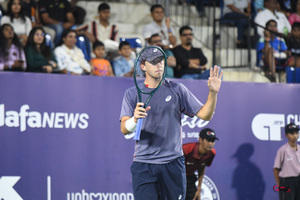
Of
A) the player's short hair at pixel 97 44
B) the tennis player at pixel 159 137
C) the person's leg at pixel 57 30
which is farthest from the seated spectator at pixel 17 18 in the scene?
the tennis player at pixel 159 137

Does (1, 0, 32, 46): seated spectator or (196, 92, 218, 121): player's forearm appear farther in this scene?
(1, 0, 32, 46): seated spectator

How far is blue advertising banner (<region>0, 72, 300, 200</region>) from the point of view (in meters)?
5.96

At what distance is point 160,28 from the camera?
8469mm

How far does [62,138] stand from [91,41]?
246 cm

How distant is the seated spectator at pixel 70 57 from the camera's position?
273 inches

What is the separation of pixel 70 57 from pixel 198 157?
8.41ft

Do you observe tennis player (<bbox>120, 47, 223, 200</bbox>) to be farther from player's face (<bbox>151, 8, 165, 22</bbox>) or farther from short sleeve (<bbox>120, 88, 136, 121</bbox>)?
player's face (<bbox>151, 8, 165, 22</bbox>)

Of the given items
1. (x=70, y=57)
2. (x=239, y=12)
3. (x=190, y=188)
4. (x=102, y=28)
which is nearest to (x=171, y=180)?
(x=190, y=188)

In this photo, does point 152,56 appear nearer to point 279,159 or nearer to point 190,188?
point 190,188

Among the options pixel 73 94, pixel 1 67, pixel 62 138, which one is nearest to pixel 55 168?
pixel 62 138

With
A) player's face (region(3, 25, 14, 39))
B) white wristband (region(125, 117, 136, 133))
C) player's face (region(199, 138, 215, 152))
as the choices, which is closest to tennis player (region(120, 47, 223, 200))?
white wristband (region(125, 117, 136, 133))

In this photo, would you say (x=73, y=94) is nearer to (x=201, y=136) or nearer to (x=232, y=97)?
(x=201, y=136)

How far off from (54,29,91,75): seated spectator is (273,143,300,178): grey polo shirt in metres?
3.27

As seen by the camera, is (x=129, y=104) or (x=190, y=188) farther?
(x=190, y=188)
